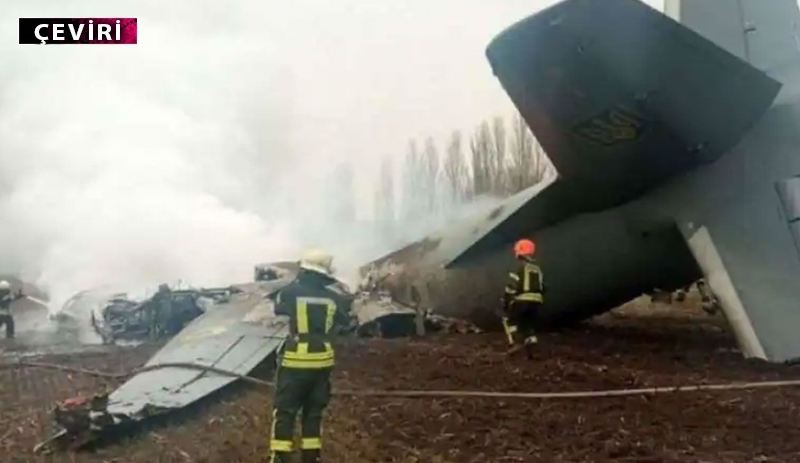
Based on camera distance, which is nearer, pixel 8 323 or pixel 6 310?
pixel 8 323

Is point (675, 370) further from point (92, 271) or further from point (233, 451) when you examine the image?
point (92, 271)

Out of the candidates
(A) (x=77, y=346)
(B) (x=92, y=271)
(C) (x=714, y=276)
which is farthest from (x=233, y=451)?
(B) (x=92, y=271)

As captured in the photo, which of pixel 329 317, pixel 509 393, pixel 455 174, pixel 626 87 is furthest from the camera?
pixel 455 174

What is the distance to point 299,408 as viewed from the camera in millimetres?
6051

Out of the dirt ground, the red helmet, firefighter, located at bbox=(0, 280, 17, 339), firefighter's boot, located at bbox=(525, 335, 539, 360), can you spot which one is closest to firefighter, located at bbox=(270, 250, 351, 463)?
the dirt ground

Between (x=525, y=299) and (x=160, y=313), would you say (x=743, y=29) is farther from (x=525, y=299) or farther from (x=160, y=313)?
(x=160, y=313)

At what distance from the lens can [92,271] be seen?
1798 centimetres

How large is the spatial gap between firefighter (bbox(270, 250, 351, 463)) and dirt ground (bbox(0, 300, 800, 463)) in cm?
44

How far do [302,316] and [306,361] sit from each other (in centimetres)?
30

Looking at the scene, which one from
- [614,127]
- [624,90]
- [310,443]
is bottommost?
[310,443]

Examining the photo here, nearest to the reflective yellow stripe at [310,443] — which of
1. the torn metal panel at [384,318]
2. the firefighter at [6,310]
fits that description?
the torn metal panel at [384,318]

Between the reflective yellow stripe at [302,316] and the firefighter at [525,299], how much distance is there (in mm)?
4668

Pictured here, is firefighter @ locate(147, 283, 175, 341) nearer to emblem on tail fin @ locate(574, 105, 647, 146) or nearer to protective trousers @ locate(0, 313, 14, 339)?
protective trousers @ locate(0, 313, 14, 339)

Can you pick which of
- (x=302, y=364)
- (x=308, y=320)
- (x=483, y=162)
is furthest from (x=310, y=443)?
(x=483, y=162)
